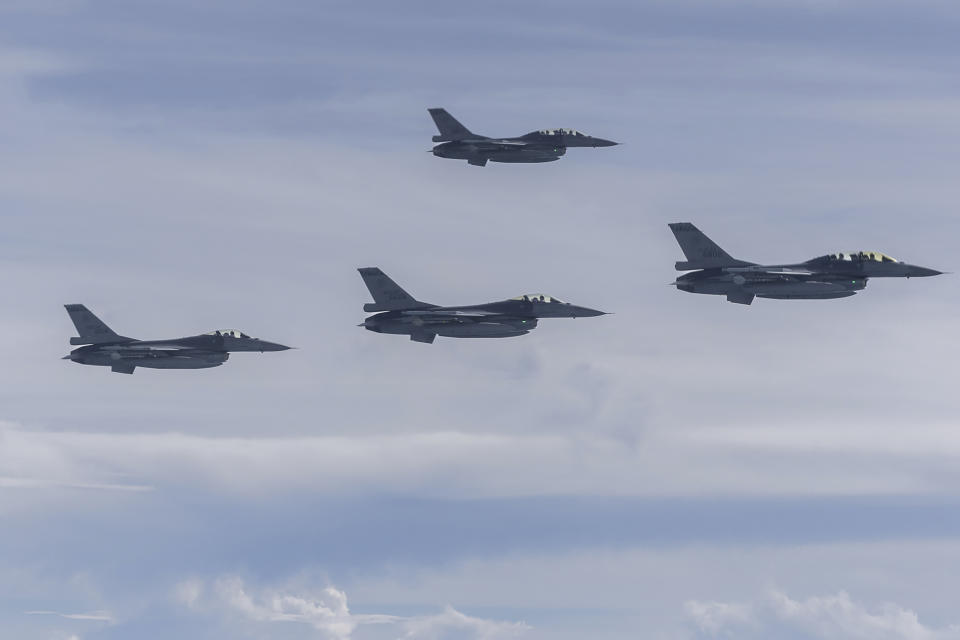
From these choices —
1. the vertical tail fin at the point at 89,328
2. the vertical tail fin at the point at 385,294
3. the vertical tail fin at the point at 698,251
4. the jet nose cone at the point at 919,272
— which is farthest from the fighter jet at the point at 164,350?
the jet nose cone at the point at 919,272

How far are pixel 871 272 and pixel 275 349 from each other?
70273mm

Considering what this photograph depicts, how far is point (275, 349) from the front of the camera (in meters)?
191

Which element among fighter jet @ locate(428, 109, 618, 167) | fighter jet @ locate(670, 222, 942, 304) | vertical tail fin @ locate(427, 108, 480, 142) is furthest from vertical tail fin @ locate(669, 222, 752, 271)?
vertical tail fin @ locate(427, 108, 480, 142)

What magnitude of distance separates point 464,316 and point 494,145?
73.7 ft

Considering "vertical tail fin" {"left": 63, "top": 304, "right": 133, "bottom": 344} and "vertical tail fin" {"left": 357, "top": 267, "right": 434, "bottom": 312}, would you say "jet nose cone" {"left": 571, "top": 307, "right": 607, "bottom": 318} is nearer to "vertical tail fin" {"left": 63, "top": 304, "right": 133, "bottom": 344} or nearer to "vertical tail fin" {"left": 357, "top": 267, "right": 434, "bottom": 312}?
"vertical tail fin" {"left": 357, "top": 267, "right": 434, "bottom": 312}

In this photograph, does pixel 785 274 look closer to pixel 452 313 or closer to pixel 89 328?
pixel 452 313

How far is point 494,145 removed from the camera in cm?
18888

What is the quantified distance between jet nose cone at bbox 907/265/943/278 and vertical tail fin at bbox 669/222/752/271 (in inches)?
697

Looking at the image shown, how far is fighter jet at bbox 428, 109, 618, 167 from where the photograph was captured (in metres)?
188

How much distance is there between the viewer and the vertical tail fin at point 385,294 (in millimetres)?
181250

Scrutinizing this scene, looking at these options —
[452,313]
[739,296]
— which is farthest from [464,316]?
[739,296]

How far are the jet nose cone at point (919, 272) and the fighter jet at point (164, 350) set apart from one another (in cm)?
7309

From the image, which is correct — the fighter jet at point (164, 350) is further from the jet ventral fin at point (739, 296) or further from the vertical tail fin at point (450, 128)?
the jet ventral fin at point (739, 296)

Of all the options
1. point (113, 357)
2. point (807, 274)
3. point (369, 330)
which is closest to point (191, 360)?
point (113, 357)
